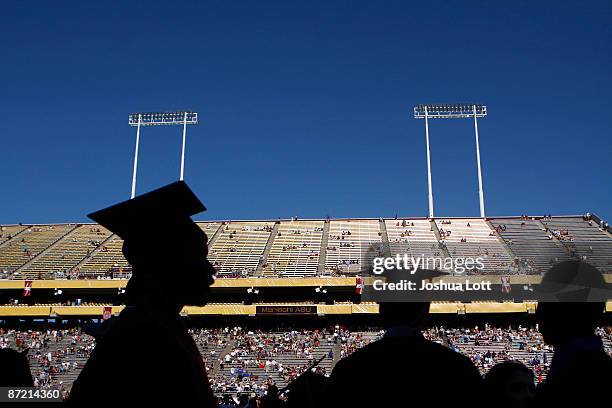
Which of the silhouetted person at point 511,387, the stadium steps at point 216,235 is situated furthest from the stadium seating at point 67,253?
the silhouetted person at point 511,387

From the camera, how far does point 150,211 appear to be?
116 inches

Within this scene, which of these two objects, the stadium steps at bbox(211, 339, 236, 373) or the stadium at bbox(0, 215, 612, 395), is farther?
the stadium at bbox(0, 215, 612, 395)

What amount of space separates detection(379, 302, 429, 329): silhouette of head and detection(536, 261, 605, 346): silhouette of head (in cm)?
74

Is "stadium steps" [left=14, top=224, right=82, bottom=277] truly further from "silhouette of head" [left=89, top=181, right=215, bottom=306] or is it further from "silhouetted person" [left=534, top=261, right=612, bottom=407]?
"silhouetted person" [left=534, top=261, right=612, bottom=407]

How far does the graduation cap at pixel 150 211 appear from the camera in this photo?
2.93 meters

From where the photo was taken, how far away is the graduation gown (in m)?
2.32

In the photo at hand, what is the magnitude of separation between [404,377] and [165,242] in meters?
1.34

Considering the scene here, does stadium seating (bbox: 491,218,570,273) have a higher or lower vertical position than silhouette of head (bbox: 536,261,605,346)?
higher

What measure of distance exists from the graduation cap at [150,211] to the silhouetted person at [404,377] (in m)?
1.16

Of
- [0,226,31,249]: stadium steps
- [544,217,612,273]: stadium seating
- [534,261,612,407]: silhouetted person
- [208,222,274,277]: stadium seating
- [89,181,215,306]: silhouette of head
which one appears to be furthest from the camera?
[0,226,31,249]: stadium steps

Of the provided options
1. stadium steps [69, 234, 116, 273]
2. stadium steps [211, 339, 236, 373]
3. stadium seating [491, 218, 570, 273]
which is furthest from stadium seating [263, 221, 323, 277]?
stadium seating [491, 218, 570, 273]

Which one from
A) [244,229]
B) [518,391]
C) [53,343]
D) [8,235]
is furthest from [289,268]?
[518,391]

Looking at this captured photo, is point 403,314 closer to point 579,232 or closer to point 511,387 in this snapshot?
point 511,387

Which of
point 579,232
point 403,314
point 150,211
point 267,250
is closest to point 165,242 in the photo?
point 150,211
